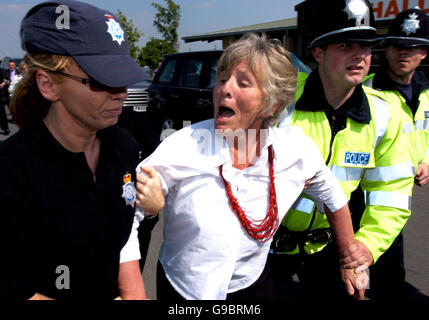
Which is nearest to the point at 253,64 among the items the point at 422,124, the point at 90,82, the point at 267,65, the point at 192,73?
the point at 267,65

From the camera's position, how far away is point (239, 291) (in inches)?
69.0

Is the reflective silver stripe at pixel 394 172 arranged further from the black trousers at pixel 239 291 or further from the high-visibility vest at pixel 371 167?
the black trousers at pixel 239 291

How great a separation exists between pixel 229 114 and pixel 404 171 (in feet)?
3.42

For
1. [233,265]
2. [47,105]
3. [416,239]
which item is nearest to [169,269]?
[233,265]

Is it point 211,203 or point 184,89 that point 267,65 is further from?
point 184,89

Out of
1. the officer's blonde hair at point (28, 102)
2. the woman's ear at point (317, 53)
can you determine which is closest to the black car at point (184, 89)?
the woman's ear at point (317, 53)

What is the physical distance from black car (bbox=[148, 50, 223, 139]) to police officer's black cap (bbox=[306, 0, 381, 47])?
5215 mm

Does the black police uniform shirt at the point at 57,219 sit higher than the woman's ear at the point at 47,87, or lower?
lower

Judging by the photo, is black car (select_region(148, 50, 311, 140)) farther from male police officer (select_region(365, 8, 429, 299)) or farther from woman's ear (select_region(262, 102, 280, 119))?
woman's ear (select_region(262, 102, 280, 119))

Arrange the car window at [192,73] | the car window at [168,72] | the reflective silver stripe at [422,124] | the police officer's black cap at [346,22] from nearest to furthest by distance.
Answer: the police officer's black cap at [346,22] < the reflective silver stripe at [422,124] < the car window at [192,73] < the car window at [168,72]

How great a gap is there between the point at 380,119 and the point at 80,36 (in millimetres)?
1561

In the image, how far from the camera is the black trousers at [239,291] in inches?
67.3

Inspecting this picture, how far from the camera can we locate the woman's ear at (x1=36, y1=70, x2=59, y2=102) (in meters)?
1.27

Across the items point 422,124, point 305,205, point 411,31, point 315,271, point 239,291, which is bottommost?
point 315,271
